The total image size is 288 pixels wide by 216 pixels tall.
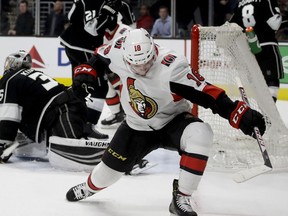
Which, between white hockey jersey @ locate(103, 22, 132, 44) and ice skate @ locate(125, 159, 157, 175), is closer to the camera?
ice skate @ locate(125, 159, 157, 175)

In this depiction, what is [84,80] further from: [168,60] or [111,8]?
[111,8]

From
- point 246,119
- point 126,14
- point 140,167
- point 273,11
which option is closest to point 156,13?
point 126,14

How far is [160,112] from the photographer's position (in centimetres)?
281

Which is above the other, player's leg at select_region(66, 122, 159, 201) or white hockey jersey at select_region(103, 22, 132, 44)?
white hockey jersey at select_region(103, 22, 132, 44)

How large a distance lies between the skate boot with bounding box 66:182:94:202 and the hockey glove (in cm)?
76

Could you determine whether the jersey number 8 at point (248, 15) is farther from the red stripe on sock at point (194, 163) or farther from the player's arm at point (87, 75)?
the red stripe on sock at point (194, 163)

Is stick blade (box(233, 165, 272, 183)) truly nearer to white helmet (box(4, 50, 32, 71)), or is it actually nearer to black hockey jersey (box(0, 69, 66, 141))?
black hockey jersey (box(0, 69, 66, 141))

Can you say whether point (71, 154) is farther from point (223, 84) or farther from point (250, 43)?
point (250, 43)

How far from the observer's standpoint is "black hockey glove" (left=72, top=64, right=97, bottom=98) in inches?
113

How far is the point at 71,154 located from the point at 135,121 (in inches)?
34.8

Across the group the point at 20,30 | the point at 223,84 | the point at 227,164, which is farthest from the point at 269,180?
the point at 20,30

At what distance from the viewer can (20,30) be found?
7.30 metres

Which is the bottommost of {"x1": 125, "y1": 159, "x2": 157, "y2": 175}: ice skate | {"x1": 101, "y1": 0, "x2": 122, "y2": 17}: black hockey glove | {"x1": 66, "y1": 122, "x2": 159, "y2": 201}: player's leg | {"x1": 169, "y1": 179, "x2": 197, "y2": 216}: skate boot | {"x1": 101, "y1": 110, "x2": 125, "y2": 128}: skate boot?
{"x1": 101, "y1": 110, "x2": 125, "y2": 128}: skate boot

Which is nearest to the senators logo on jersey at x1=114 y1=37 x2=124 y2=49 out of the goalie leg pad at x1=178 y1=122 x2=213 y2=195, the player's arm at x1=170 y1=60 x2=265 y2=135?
the player's arm at x1=170 y1=60 x2=265 y2=135
